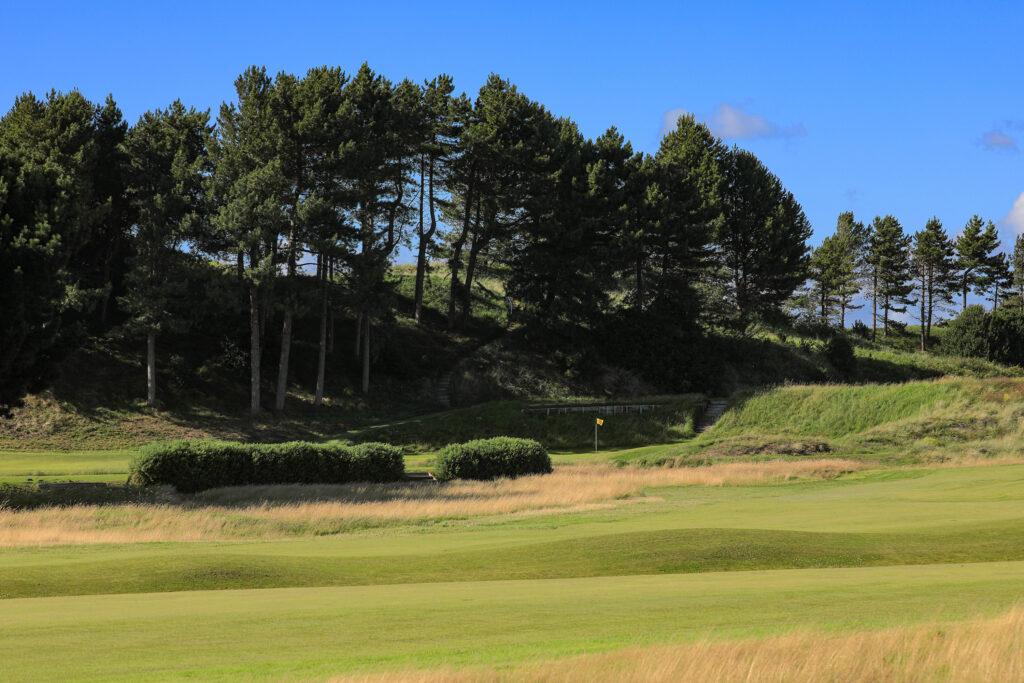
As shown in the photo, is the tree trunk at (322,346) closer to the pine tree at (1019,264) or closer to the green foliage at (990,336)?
the green foliage at (990,336)

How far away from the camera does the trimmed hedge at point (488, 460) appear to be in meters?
36.0

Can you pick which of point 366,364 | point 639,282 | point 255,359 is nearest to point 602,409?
point 366,364

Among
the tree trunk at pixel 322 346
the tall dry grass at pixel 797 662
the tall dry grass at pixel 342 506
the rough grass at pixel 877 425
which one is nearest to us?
the tall dry grass at pixel 797 662

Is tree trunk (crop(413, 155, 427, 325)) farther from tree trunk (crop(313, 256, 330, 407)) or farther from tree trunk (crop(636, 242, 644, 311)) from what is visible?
tree trunk (crop(636, 242, 644, 311))

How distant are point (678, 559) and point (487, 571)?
3.65 metres

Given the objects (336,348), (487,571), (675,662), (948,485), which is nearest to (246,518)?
(487,571)

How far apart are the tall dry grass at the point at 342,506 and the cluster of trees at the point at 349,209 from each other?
460 inches

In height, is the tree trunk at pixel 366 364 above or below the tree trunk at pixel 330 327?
below

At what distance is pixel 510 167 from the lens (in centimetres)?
6575

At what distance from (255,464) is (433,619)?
79.9 feet

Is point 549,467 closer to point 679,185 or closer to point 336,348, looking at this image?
point 336,348

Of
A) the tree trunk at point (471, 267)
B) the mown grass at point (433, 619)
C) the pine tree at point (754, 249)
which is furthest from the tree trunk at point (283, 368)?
the mown grass at point (433, 619)

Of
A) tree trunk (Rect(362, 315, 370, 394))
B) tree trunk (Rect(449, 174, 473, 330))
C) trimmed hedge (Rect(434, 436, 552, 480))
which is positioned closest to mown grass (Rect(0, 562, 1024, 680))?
trimmed hedge (Rect(434, 436, 552, 480))

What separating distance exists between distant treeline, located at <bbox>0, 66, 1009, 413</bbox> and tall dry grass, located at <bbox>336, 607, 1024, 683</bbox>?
3213 centimetres
